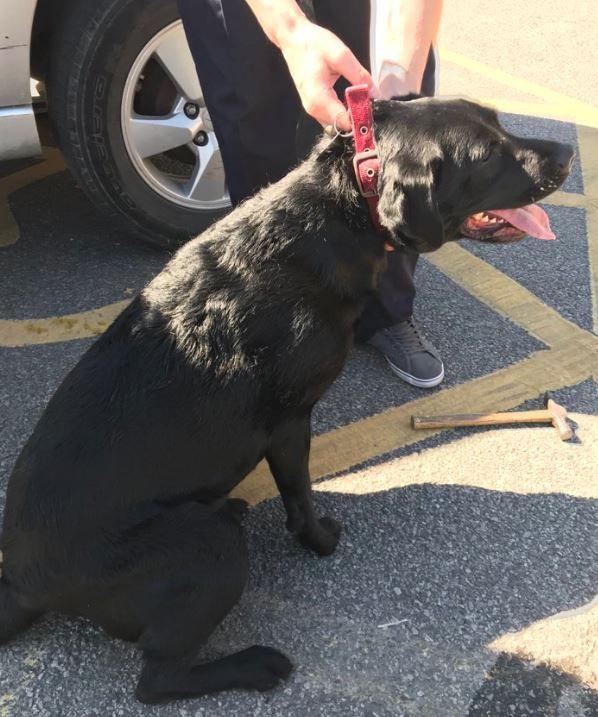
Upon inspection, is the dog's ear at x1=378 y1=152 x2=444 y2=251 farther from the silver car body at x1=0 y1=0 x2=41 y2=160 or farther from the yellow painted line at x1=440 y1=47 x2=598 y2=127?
the yellow painted line at x1=440 y1=47 x2=598 y2=127

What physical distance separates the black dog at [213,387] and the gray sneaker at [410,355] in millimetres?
963

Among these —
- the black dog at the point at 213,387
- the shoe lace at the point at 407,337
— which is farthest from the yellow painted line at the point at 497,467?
the black dog at the point at 213,387

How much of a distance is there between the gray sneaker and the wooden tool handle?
23cm

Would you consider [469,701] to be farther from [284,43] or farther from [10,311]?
[10,311]

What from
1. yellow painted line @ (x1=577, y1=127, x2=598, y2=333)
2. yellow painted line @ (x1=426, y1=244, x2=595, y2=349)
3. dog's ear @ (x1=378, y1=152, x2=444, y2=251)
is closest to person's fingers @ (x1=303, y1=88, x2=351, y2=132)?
dog's ear @ (x1=378, y1=152, x2=444, y2=251)

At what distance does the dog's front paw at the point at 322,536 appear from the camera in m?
2.29

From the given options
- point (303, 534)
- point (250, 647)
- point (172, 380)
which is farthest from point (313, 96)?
point (250, 647)

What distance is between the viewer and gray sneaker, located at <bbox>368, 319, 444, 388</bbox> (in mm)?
3025

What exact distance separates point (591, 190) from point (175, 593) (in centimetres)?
374

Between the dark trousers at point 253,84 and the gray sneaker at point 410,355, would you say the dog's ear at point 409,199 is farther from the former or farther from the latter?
the gray sneaker at point 410,355

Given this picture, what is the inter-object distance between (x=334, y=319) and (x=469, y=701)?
1.09m

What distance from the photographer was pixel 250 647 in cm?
203

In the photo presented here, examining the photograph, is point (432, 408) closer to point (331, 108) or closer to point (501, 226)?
point (501, 226)

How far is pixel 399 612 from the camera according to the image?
7.13 feet
